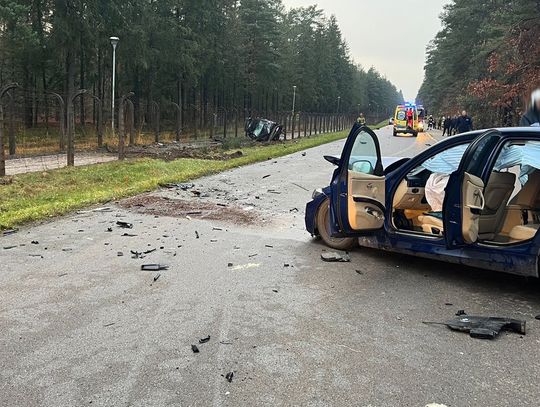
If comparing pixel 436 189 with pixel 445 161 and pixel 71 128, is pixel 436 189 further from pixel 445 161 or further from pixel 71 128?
pixel 71 128

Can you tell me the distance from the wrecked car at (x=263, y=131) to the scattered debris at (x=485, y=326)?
29.9m

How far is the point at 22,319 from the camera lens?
13.6 ft

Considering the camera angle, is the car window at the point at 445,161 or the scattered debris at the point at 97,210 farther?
the scattered debris at the point at 97,210

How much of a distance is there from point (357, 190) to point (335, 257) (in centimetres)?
96

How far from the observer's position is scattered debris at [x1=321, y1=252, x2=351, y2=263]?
613 cm

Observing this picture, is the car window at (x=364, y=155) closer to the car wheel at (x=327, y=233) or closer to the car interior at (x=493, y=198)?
the car interior at (x=493, y=198)

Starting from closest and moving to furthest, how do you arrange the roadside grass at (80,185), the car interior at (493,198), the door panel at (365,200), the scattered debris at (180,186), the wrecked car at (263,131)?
1. the car interior at (493,198)
2. the door panel at (365,200)
3. the roadside grass at (80,185)
4. the scattered debris at (180,186)
5. the wrecked car at (263,131)

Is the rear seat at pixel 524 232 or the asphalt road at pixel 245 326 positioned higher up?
the rear seat at pixel 524 232

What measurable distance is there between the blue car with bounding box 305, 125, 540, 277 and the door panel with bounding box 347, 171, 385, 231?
0.4 inches

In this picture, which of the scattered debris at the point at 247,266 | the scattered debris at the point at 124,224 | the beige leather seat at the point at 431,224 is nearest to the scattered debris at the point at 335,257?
the scattered debris at the point at 247,266

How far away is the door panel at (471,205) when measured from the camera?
4859 millimetres

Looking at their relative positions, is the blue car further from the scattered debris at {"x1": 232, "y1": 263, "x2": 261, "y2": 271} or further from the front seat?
the scattered debris at {"x1": 232, "y1": 263, "x2": 261, "y2": 271}

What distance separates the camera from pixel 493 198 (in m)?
5.53

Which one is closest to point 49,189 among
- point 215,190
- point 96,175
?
point 96,175
